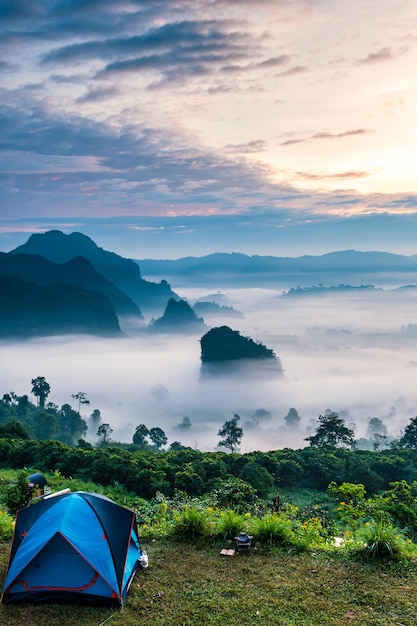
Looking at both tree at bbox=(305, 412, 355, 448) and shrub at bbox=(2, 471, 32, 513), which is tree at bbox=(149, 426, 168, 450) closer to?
tree at bbox=(305, 412, 355, 448)

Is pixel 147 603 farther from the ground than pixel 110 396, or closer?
farther from the ground

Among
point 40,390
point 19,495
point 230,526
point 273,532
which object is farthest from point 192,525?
point 40,390

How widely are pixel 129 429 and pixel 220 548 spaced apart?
404 feet

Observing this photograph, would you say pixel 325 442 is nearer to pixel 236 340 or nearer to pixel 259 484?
pixel 259 484

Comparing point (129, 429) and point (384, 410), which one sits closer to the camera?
point (129, 429)

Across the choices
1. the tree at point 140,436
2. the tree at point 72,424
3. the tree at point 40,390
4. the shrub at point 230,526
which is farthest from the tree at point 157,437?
the shrub at point 230,526

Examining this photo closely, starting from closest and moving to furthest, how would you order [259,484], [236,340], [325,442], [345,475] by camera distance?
1. [259,484]
2. [345,475]
3. [325,442]
4. [236,340]

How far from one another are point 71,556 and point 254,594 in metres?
2.83

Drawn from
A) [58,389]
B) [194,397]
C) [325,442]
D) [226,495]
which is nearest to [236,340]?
[194,397]

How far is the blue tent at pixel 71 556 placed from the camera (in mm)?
6691

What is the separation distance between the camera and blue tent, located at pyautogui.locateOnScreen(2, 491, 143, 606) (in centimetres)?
669

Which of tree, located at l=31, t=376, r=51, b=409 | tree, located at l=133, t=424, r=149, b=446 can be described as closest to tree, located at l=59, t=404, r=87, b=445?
tree, located at l=31, t=376, r=51, b=409

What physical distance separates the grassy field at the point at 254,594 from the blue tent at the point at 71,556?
0.20 m

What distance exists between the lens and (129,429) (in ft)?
413
